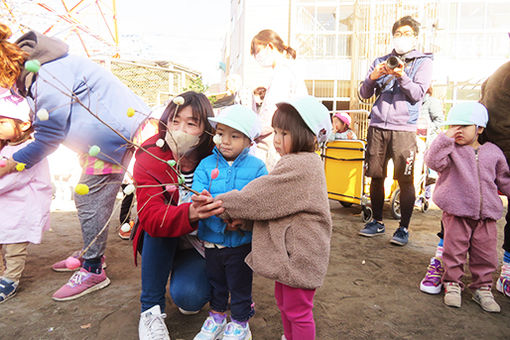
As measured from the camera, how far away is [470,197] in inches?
81.9

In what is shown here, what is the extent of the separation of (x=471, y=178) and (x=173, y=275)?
1836 millimetres

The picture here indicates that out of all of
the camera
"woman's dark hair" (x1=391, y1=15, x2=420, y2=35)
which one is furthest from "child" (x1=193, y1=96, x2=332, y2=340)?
"woman's dark hair" (x1=391, y1=15, x2=420, y2=35)

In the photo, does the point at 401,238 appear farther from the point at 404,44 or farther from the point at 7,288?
the point at 7,288

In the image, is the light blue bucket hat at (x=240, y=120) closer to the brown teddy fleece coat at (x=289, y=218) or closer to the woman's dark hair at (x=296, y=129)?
the woman's dark hair at (x=296, y=129)

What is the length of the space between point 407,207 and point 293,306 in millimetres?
2115

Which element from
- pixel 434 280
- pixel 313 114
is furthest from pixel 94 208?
pixel 434 280

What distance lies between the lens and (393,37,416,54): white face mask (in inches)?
119

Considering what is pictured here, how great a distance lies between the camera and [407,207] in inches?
123

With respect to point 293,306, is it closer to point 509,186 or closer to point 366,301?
point 366,301

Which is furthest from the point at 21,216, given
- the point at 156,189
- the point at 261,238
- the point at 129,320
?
the point at 261,238

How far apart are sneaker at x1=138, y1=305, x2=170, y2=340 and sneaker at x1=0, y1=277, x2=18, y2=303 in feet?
3.33

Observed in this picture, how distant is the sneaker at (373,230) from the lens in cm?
343

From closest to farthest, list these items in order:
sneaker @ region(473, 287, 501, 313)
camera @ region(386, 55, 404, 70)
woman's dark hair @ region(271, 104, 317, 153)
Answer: woman's dark hair @ region(271, 104, 317, 153), sneaker @ region(473, 287, 501, 313), camera @ region(386, 55, 404, 70)

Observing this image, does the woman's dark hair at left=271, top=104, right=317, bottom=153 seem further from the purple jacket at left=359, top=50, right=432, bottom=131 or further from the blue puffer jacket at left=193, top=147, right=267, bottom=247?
the purple jacket at left=359, top=50, right=432, bottom=131
